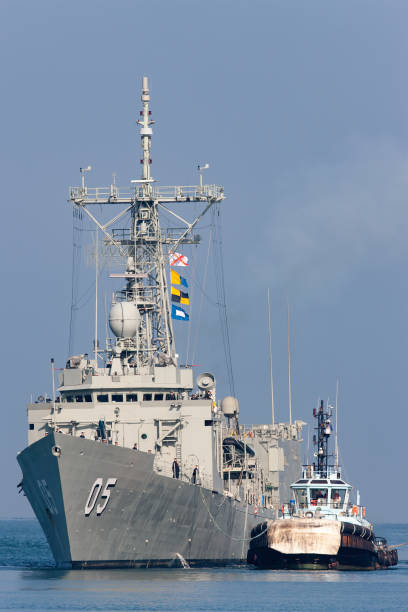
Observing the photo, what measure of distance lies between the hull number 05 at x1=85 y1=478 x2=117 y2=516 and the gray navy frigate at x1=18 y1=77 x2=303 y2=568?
34mm

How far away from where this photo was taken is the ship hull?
46.4 m

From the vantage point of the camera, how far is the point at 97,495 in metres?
47.0

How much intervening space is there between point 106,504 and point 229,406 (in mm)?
13843

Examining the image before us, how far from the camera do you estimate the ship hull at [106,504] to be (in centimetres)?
4644

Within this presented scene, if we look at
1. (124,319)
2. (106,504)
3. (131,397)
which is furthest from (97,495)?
(124,319)

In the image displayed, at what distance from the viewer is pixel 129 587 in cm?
4366

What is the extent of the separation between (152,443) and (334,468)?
8.98m

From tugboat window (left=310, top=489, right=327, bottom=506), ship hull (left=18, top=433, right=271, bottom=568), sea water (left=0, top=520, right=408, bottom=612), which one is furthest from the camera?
tugboat window (left=310, top=489, right=327, bottom=506)

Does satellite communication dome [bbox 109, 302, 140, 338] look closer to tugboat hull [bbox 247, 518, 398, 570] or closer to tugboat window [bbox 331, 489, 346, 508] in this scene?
tugboat hull [bbox 247, 518, 398, 570]

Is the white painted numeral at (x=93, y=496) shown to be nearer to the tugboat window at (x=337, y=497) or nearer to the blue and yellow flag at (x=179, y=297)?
the blue and yellow flag at (x=179, y=297)

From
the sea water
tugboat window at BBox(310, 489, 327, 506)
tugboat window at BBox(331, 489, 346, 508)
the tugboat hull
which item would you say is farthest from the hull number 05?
tugboat window at BBox(331, 489, 346, 508)

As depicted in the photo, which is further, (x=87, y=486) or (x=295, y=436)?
(x=295, y=436)

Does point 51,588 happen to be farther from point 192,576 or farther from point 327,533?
point 327,533

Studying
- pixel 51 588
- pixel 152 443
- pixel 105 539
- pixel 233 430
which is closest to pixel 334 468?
pixel 233 430
